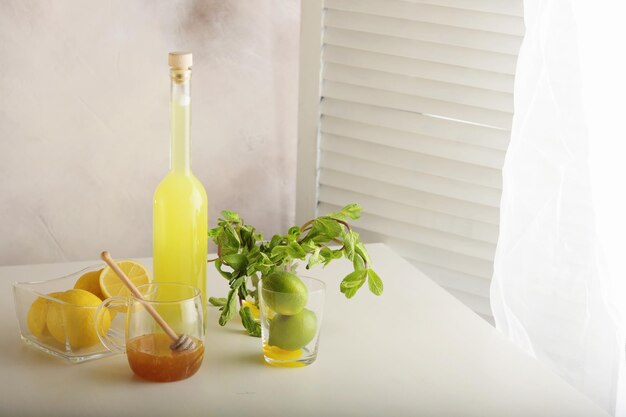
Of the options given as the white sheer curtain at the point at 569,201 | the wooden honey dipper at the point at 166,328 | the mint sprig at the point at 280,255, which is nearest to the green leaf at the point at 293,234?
the mint sprig at the point at 280,255

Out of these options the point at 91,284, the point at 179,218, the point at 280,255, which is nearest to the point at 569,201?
the point at 280,255

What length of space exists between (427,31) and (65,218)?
0.85 meters

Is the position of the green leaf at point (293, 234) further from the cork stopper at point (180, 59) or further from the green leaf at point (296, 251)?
the cork stopper at point (180, 59)

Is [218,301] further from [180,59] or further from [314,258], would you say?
[180,59]

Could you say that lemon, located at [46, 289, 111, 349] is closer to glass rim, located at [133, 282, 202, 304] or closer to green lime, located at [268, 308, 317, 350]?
glass rim, located at [133, 282, 202, 304]

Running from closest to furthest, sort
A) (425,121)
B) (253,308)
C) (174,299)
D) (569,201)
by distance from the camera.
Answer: (174,299) < (253,308) < (569,201) < (425,121)

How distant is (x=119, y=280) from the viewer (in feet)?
3.97

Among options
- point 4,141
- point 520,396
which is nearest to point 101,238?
point 4,141

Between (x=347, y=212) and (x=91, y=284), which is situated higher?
(x=347, y=212)

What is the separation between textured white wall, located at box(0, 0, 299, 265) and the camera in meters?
1.71

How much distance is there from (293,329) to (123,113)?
0.86 m

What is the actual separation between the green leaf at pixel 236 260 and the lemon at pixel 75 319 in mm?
174

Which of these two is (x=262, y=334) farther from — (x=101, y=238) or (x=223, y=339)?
(x=101, y=238)

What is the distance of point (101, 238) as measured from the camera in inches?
72.7
